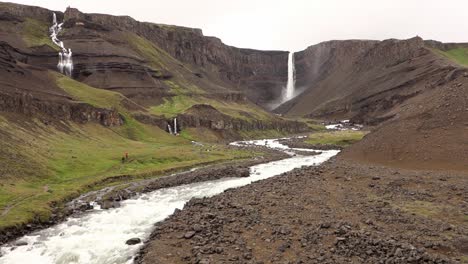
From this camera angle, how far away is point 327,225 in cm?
2878

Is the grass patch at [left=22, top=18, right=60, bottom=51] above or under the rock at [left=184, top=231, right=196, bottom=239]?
above

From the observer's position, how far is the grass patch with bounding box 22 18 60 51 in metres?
172

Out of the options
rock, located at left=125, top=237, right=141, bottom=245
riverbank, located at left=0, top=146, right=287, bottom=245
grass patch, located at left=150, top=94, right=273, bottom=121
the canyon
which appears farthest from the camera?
grass patch, located at left=150, top=94, right=273, bottom=121

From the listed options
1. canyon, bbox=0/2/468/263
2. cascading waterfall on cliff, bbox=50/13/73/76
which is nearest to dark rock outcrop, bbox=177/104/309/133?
canyon, bbox=0/2/468/263

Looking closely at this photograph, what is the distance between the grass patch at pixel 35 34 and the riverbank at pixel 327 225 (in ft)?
508

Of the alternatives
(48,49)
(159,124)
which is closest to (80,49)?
(48,49)

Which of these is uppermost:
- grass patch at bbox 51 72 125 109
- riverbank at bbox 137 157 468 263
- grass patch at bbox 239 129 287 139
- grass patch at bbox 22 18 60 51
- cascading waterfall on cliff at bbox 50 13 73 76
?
grass patch at bbox 22 18 60 51

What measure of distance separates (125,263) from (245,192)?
1973 centimetres

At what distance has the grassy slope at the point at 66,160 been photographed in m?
41.1

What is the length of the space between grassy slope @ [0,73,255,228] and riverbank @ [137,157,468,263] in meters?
15.0

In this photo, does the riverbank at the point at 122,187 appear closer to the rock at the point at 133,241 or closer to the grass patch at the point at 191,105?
the rock at the point at 133,241

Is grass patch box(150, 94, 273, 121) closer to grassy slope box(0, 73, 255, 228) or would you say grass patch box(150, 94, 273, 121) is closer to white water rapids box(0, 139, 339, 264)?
grassy slope box(0, 73, 255, 228)

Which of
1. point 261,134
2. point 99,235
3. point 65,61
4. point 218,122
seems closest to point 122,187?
point 99,235

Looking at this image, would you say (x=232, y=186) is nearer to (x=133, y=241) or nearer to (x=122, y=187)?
(x=122, y=187)
